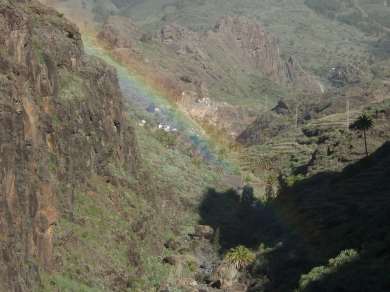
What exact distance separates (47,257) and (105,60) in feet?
160

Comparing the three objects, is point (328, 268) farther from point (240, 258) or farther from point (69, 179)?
point (69, 179)

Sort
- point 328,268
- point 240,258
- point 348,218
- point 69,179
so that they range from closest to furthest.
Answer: point 328,268 < point 69,179 < point 348,218 < point 240,258

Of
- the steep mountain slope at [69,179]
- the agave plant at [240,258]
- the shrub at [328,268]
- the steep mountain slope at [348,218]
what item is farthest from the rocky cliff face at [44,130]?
the steep mountain slope at [348,218]

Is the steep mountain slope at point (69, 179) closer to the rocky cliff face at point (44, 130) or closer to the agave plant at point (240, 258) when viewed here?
the rocky cliff face at point (44, 130)

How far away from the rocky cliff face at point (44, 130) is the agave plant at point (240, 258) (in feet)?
69.8

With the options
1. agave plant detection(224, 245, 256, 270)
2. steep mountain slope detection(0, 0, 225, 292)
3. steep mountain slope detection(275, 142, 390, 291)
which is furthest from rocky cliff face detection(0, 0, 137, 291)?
steep mountain slope detection(275, 142, 390, 291)

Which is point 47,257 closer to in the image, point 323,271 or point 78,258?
point 78,258

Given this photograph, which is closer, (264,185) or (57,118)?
(57,118)

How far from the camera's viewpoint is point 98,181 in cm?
12238

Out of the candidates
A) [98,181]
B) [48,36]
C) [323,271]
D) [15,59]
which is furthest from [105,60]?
[323,271]

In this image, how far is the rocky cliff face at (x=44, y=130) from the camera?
86000 millimetres

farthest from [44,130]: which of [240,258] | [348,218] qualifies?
[348,218]

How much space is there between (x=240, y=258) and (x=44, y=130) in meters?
37.9

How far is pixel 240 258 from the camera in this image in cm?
12731
